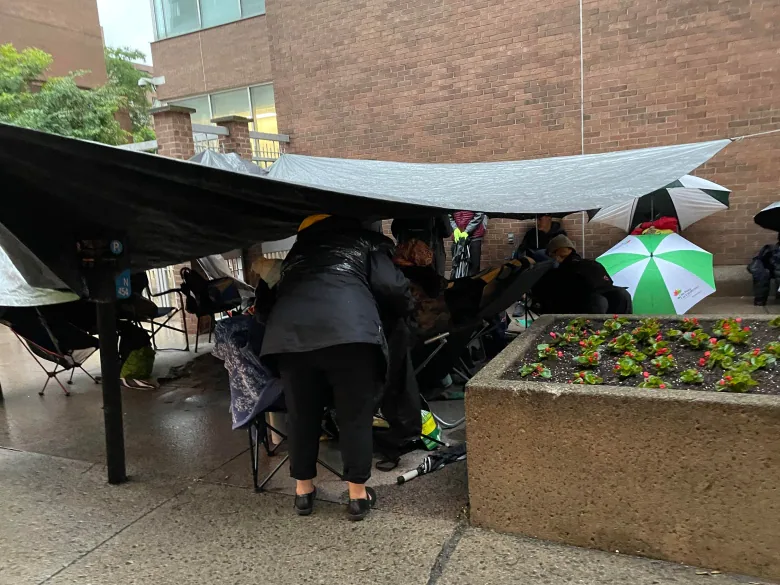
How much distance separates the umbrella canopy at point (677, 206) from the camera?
677 cm

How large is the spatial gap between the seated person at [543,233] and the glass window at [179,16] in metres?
11.3

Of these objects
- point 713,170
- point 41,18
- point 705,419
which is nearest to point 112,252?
point 705,419

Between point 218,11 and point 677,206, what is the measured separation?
41.1ft

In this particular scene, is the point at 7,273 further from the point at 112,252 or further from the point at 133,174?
the point at 133,174

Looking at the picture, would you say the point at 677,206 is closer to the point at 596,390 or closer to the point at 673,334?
the point at 673,334

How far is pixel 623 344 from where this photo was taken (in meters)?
3.34

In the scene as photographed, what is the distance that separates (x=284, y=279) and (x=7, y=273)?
324 cm

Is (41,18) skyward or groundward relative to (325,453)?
skyward

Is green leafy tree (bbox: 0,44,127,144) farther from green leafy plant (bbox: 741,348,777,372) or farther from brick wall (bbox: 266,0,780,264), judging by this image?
green leafy plant (bbox: 741,348,777,372)

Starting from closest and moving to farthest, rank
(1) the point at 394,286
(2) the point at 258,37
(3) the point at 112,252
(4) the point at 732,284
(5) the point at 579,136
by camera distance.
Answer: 1. (1) the point at 394,286
2. (3) the point at 112,252
3. (4) the point at 732,284
4. (5) the point at 579,136
5. (2) the point at 258,37

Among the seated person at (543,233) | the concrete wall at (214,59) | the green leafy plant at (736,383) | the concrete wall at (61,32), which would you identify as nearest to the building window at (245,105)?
the concrete wall at (214,59)

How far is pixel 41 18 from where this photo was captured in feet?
82.6

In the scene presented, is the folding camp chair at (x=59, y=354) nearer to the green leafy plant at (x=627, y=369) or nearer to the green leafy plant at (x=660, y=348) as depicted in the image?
the green leafy plant at (x=627, y=369)

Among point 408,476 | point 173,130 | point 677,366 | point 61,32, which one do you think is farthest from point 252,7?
point 61,32
